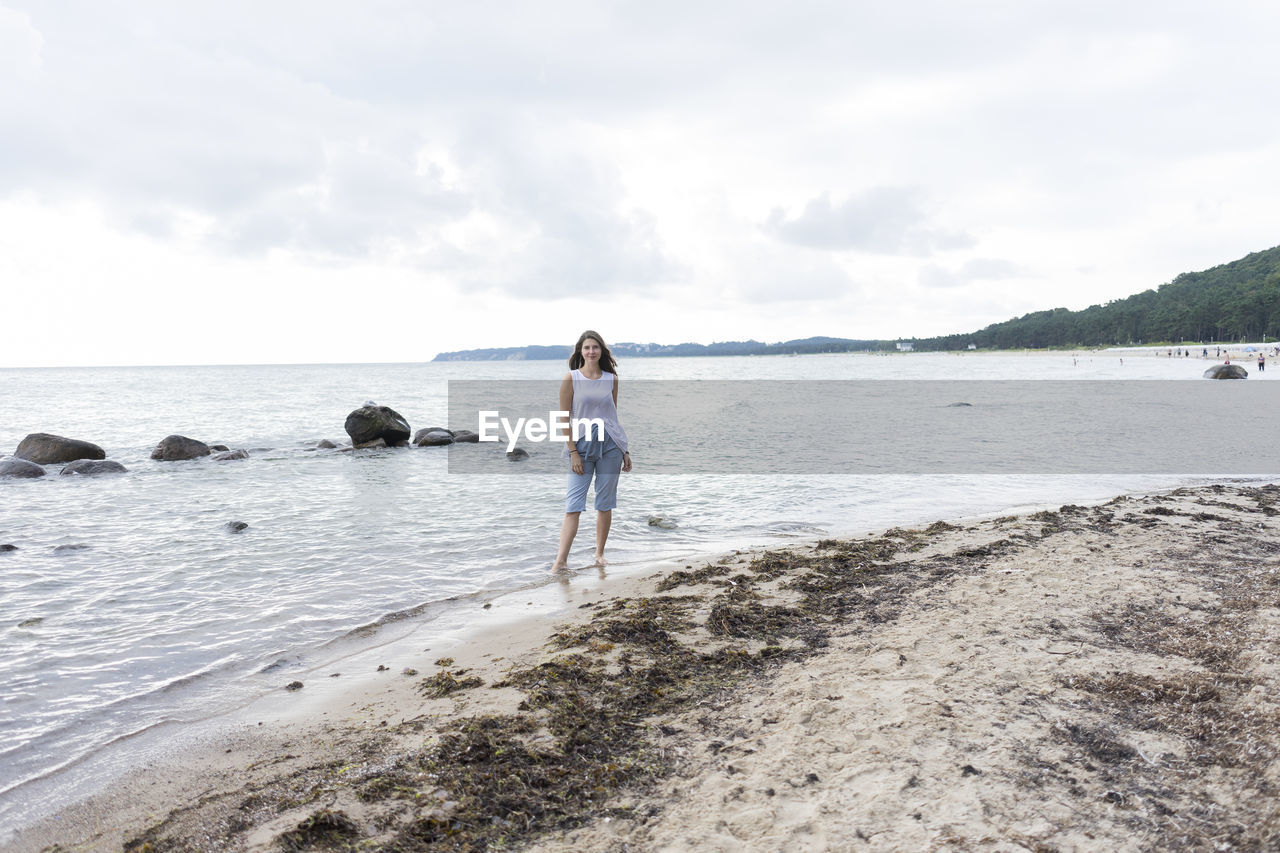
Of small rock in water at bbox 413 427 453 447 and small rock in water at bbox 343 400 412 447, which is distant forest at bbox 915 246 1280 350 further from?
small rock in water at bbox 343 400 412 447

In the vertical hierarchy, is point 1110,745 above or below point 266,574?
above

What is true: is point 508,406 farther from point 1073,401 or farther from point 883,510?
point 883,510

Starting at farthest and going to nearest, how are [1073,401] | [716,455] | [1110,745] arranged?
[1073,401] < [716,455] < [1110,745]

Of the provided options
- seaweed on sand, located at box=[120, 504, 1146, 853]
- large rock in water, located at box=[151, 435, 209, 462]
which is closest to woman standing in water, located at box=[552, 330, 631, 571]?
seaweed on sand, located at box=[120, 504, 1146, 853]

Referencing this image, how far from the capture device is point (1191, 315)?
118 meters

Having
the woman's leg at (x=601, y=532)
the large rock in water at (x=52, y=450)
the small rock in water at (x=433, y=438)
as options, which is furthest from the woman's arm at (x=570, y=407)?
the large rock in water at (x=52, y=450)

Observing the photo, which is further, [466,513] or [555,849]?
[466,513]

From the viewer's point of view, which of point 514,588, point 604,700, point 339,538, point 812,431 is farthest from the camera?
point 812,431

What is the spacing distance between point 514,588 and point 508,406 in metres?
39.5

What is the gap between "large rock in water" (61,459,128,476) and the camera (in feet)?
55.9

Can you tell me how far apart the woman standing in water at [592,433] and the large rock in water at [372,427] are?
16.9m

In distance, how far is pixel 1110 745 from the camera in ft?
10.5

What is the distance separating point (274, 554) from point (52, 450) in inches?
563

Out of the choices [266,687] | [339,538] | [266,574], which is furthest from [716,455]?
[266,687]
